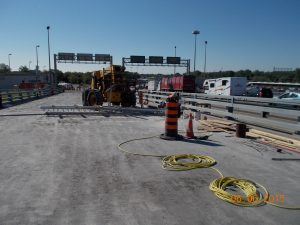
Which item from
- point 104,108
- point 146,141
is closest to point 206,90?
point 104,108

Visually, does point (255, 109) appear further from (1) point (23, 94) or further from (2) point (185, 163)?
(1) point (23, 94)

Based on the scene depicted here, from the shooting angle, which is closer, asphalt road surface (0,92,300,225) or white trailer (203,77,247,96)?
asphalt road surface (0,92,300,225)

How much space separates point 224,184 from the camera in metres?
5.40

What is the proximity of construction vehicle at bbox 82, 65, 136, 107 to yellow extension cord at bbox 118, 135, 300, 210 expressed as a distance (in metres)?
12.4

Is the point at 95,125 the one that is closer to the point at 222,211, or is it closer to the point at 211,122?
the point at 211,122

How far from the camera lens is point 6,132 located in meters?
10.8

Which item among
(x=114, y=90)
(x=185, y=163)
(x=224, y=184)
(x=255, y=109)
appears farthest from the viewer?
(x=114, y=90)

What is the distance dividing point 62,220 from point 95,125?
8.52 m

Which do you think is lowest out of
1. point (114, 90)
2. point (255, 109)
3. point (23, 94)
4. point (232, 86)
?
point (23, 94)

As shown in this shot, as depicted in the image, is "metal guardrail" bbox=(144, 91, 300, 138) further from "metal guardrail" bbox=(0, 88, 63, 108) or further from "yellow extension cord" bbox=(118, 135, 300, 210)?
"metal guardrail" bbox=(0, 88, 63, 108)

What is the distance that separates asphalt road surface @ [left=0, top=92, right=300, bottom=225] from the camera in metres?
4.21

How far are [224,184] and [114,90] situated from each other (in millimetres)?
14804

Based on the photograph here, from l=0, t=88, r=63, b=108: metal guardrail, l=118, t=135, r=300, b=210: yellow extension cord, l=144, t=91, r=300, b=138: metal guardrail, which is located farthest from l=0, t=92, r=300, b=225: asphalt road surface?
l=0, t=88, r=63, b=108: metal guardrail

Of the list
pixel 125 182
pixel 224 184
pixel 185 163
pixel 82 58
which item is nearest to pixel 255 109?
pixel 185 163
